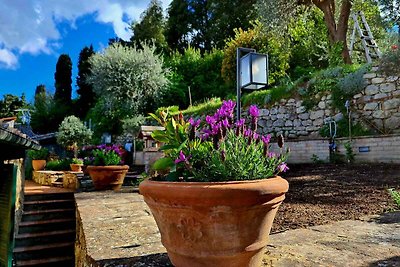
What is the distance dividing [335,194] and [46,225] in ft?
14.5

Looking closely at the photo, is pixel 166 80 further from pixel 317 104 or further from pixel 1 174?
pixel 1 174

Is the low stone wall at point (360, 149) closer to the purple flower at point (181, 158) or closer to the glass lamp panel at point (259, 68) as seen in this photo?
the glass lamp panel at point (259, 68)

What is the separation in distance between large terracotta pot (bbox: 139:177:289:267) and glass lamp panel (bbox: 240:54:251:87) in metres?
2.31

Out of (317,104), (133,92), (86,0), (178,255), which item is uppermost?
(86,0)

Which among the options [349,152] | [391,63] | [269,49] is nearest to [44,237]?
[349,152]

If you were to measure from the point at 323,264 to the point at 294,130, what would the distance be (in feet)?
23.0

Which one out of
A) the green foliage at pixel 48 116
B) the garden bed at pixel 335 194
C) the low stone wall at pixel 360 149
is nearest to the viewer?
the garden bed at pixel 335 194

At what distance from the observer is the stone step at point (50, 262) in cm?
431

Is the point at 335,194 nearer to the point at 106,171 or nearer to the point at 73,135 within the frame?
the point at 106,171

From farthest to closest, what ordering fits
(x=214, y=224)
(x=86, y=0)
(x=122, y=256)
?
(x=86, y=0) < (x=122, y=256) < (x=214, y=224)

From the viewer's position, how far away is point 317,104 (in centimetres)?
775

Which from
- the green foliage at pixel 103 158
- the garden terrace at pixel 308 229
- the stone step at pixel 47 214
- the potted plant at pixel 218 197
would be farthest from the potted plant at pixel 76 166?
the potted plant at pixel 218 197

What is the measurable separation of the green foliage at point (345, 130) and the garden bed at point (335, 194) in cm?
113

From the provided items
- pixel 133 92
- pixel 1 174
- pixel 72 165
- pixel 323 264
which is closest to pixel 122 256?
pixel 323 264
